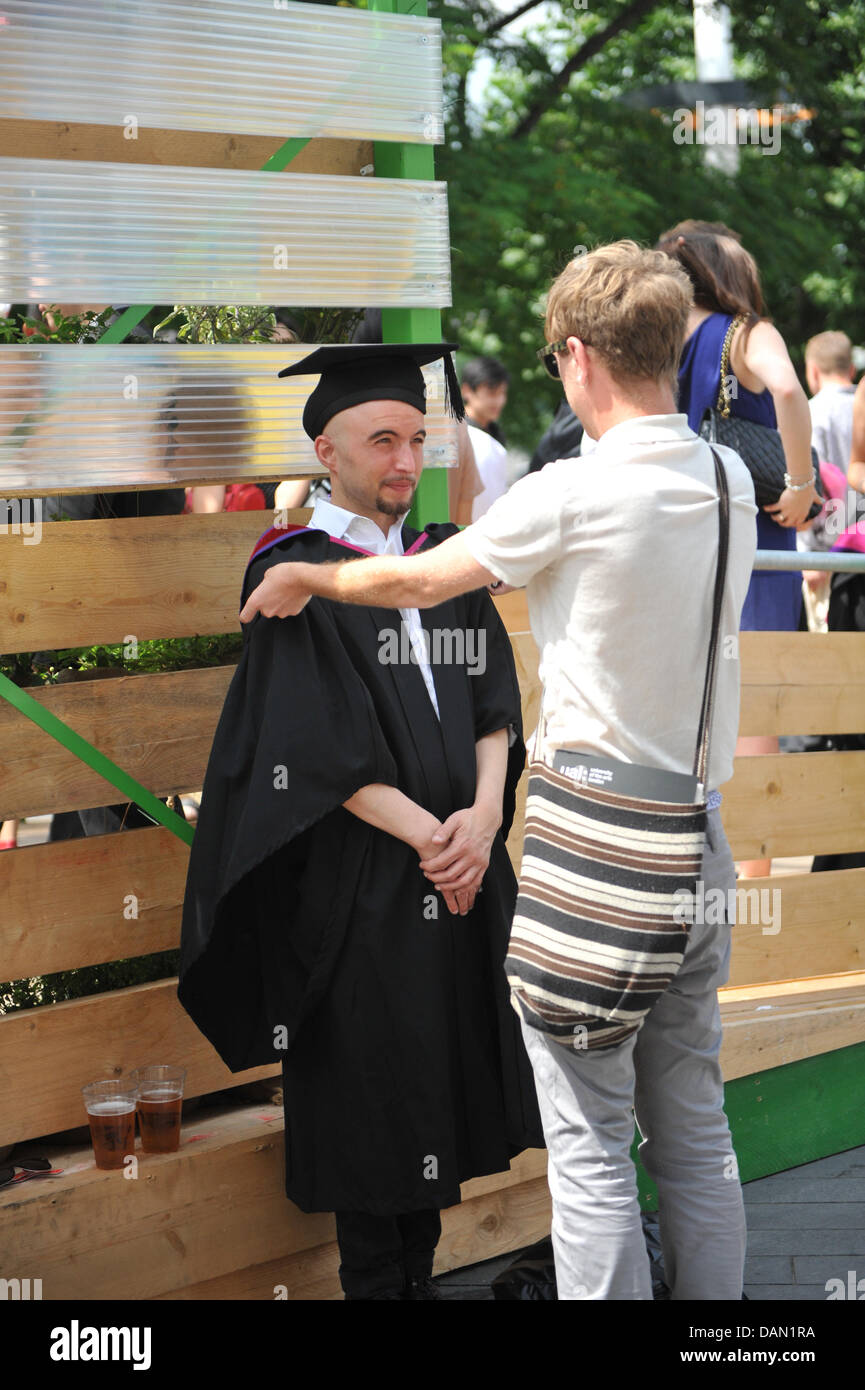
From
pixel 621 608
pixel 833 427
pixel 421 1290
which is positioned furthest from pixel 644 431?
pixel 833 427

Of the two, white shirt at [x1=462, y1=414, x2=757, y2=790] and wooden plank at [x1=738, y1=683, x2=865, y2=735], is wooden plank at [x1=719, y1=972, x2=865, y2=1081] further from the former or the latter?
white shirt at [x1=462, y1=414, x2=757, y2=790]

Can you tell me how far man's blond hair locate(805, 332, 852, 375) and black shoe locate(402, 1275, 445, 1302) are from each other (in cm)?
503

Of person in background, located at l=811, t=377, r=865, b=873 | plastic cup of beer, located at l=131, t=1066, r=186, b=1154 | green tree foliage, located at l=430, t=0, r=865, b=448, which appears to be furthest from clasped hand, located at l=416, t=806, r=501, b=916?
green tree foliage, located at l=430, t=0, r=865, b=448

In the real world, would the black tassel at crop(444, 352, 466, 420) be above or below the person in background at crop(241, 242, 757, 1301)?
above

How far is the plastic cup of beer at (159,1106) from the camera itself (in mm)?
3475

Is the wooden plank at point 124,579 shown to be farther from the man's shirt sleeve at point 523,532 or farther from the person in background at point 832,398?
the person in background at point 832,398

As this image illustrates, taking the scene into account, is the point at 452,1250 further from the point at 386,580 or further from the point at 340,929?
the point at 386,580

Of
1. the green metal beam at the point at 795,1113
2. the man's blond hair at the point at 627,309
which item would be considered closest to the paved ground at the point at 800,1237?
the green metal beam at the point at 795,1113

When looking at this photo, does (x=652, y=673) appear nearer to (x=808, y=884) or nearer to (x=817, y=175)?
(x=808, y=884)

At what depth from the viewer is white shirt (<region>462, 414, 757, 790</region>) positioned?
2.56 m

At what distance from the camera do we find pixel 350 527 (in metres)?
3.39

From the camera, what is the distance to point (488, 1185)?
4043mm

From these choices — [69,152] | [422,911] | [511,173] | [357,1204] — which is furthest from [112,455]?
[511,173]

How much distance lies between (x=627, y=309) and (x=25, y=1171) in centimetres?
223
